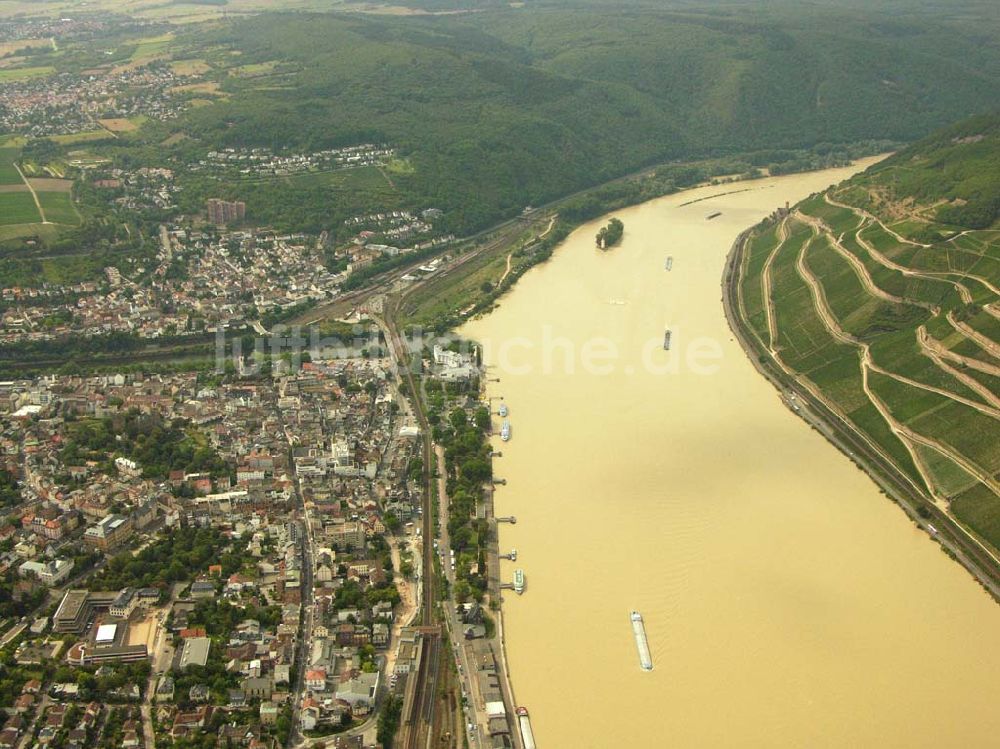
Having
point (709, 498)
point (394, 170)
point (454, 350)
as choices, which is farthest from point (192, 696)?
point (394, 170)

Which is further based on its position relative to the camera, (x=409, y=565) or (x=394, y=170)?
(x=394, y=170)

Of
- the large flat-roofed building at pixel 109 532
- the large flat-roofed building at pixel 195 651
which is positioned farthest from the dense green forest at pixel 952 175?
the large flat-roofed building at pixel 195 651

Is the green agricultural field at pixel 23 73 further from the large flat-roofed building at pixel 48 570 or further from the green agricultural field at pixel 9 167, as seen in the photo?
the large flat-roofed building at pixel 48 570

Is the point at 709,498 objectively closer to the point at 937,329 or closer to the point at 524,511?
the point at 524,511

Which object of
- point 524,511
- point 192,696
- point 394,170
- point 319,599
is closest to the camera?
point 192,696

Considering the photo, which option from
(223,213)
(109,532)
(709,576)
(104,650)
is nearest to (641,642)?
(709,576)

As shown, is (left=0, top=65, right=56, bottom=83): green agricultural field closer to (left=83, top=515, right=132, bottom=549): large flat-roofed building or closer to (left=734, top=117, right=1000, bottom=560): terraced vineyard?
(left=734, top=117, right=1000, bottom=560): terraced vineyard
